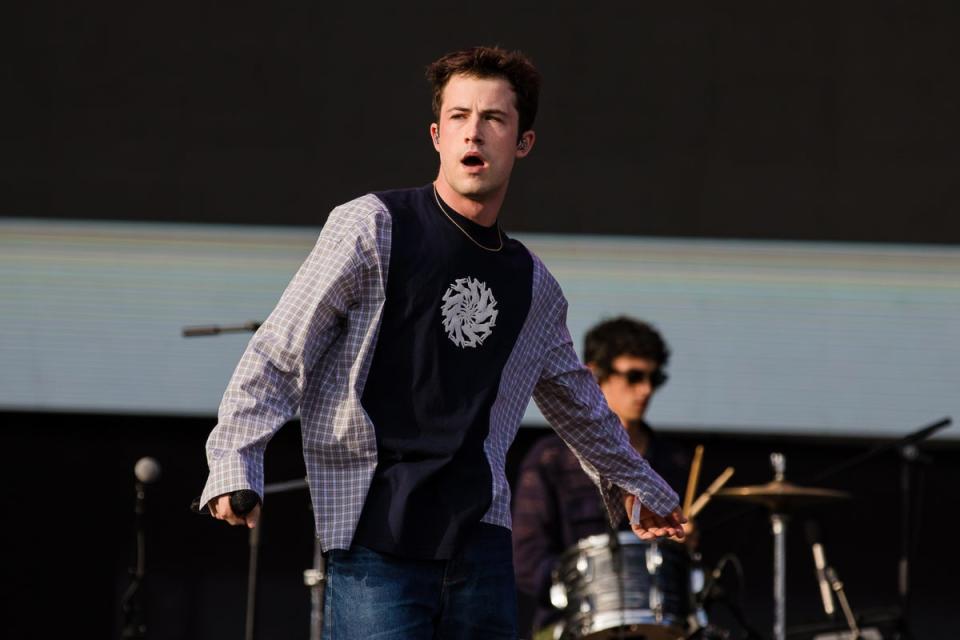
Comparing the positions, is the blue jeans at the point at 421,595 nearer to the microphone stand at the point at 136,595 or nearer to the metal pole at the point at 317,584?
the metal pole at the point at 317,584

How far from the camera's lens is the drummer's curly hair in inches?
189

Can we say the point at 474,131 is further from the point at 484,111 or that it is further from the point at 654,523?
the point at 654,523

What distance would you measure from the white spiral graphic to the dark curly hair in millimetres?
315

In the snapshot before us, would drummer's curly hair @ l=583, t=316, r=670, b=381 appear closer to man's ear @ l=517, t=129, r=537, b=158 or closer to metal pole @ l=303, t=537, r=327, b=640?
metal pole @ l=303, t=537, r=327, b=640

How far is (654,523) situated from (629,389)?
2.11 metres

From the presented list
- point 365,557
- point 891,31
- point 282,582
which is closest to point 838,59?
point 891,31

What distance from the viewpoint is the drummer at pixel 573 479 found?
4.61 metres

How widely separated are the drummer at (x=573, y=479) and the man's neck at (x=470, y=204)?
230 centimetres

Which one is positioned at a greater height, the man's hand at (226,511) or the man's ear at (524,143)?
the man's ear at (524,143)

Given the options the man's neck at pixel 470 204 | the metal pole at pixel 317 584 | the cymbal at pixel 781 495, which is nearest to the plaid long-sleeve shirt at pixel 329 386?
the man's neck at pixel 470 204

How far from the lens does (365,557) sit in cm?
218

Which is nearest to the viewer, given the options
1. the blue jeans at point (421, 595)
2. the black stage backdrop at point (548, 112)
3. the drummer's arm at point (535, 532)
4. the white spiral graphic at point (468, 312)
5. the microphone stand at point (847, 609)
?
the blue jeans at point (421, 595)

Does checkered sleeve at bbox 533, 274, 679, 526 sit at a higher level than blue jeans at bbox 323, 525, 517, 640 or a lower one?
higher

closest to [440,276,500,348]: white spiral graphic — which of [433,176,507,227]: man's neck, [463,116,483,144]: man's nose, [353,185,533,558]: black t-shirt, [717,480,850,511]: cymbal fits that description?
[353,185,533,558]: black t-shirt
